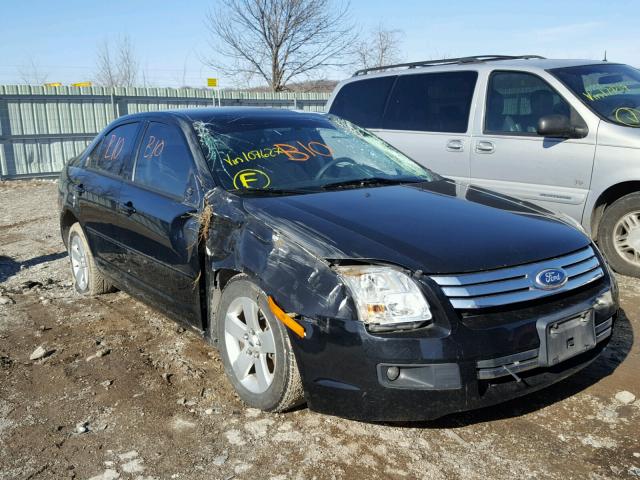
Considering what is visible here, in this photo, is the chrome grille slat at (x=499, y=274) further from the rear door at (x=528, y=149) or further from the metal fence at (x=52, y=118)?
the metal fence at (x=52, y=118)

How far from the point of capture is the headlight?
8.61 feet

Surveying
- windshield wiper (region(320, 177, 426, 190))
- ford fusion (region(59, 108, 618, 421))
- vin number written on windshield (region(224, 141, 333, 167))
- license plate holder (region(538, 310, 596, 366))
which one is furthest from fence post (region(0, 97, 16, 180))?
license plate holder (region(538, 310, 596, 366))

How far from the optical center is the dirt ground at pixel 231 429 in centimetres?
273

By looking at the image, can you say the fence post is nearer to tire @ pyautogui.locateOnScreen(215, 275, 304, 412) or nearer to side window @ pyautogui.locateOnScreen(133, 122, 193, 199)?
side window @ pyautogui.locateOnScreen(133, 122, 193, 199)

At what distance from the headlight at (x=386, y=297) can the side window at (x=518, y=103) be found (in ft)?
11.7

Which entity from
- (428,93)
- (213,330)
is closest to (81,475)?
(213,330)

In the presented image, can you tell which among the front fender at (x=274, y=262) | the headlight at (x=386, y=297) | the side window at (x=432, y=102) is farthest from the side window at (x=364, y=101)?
the headlight at (x=386, y=297)

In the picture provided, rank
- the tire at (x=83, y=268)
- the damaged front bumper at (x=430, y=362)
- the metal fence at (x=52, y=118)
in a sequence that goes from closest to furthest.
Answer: the damaged front bumper at (x=430, y=362), the tire at (x=83, y=268), the metal fence at (x=52, y=118)

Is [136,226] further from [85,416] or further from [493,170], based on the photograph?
[493,170]

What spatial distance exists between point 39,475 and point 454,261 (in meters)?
2.05

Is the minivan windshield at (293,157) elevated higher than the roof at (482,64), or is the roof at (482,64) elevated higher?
the roof at (482,64)

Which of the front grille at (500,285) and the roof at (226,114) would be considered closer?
the front grille at (500,285)

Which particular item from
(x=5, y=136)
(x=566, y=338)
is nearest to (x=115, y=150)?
(x=566, y=338)

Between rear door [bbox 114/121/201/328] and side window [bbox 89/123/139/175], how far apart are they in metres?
0.23
